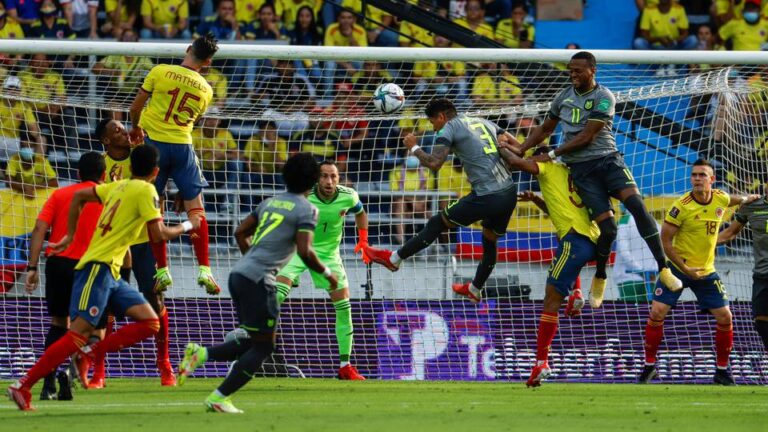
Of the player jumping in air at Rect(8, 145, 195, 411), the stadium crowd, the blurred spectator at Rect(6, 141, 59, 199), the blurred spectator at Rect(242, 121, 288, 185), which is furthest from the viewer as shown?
the blurred spectator at Rect(242, 121, 288, 185)

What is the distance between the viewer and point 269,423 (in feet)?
27.9

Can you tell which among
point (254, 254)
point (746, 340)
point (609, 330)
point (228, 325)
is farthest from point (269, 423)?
point (746, 340)

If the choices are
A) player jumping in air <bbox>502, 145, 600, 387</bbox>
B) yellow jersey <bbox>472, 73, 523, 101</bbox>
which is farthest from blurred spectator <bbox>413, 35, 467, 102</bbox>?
player jumping in air <bbox>502, 145, 600, 387</bbox>

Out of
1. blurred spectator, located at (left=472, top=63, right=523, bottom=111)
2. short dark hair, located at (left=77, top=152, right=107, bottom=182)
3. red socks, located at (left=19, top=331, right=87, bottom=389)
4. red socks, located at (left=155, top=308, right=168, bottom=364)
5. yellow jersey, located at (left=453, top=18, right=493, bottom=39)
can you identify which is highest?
yellow jersey, located at (left=453, top=18, right=493, bottom=39)

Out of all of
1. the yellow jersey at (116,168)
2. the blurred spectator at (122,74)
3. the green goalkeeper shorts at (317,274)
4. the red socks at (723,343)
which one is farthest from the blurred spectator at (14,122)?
the red socks at (723,343)

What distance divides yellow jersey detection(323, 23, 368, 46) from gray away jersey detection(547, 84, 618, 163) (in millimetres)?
8040

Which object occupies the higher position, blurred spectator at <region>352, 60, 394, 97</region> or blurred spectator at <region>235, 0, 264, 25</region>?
blurred spectator at <region>235, 0, 264, 25</region>

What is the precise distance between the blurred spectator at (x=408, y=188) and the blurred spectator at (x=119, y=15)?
6149 millimetres

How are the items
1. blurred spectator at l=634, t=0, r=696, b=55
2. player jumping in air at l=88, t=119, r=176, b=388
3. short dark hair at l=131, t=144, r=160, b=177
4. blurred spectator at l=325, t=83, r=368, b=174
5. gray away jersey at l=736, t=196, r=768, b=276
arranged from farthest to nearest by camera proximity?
blurred spectator at l=634, t=0, r=696, b=55, blurred spectator at l=325, t=83, r=368, b=174, gray away jersey at l=736, t=196, r=768, b=276, player jumping in air at l=88, t=119, r=176, b=388, short dark hair at l=131, t=144, r=160, b=177

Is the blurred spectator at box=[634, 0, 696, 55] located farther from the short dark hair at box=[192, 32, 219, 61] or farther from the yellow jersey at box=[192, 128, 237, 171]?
the short dark hair at box=[192, 32, 219, 61]

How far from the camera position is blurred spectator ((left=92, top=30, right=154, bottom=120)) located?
50.2ft

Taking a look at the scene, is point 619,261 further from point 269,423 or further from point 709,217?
point 269,423

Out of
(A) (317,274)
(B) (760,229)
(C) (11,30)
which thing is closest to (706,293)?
(B) (760,229)

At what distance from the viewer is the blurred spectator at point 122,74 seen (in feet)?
50.2
